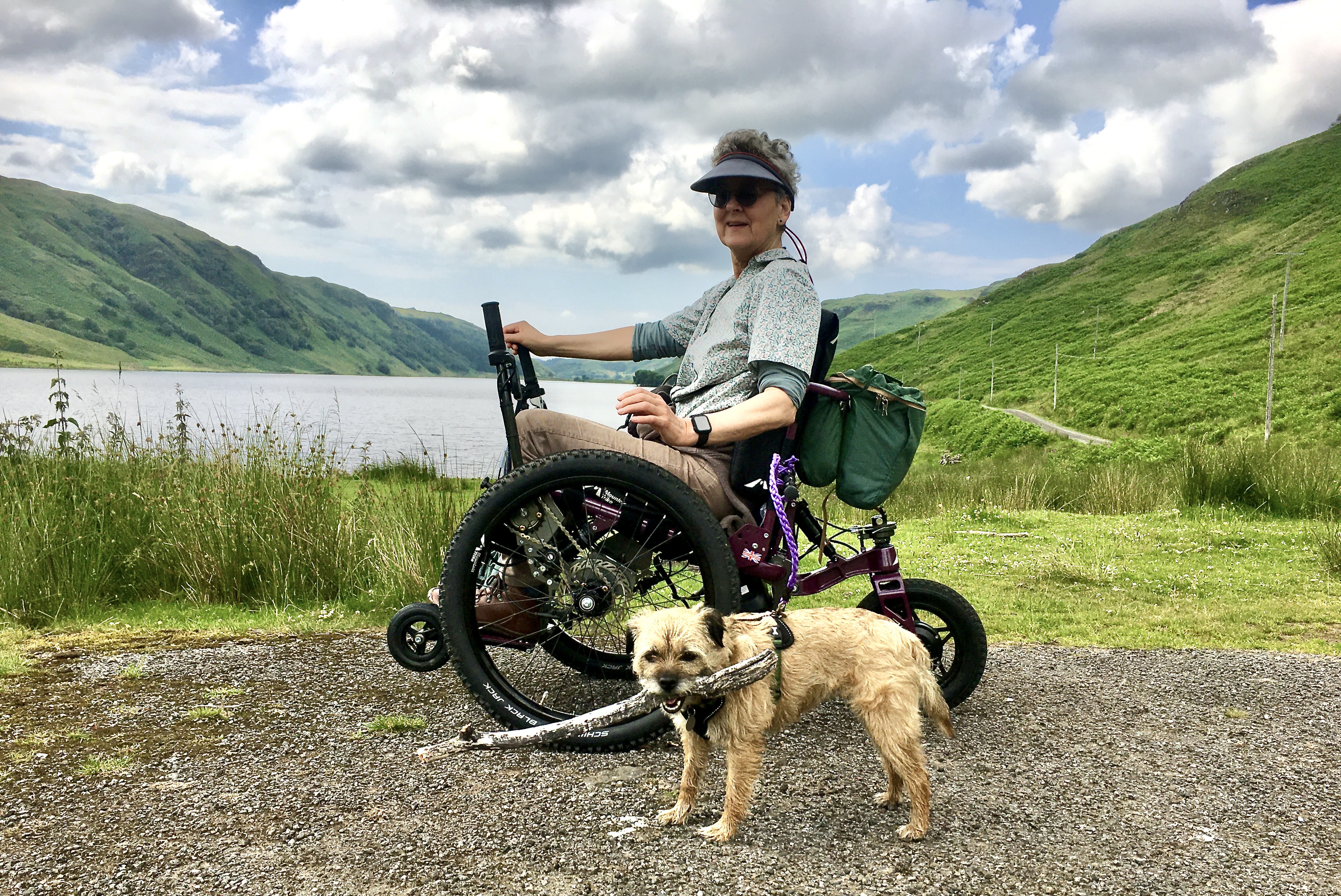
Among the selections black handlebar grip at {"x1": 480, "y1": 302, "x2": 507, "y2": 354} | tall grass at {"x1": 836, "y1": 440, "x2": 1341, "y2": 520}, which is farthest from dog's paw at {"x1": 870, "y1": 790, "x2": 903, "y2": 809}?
tall grass at {"x1": 836, "y1": 440, "x2": 1341, "y2": 520}

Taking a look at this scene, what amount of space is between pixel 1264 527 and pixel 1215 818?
341 inches

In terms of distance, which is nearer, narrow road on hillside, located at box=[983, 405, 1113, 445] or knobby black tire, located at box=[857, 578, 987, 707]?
knobby black tire, located at box=[857, 578, 987, 707]

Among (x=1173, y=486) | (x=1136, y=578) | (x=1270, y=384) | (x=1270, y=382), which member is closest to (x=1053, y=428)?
(x=1270, y=384)

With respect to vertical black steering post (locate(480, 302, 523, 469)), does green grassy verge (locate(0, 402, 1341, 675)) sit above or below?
below

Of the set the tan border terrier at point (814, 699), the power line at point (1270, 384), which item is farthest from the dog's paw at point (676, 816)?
the power line at point (1270, 384)

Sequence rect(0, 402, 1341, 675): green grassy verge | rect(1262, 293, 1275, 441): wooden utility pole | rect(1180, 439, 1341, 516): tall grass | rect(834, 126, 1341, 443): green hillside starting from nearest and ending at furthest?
rect(0, 402, 1341, 675): green grassy verge
rect(1180, 439, 1341, 516): tall grass
rect(1262, 293, 1275, 441): wooden utility pole
rect(834, 126, 1341, 443): green hillside

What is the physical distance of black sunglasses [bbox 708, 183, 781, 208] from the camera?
381 centimetres

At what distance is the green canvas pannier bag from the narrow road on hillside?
47386 mm

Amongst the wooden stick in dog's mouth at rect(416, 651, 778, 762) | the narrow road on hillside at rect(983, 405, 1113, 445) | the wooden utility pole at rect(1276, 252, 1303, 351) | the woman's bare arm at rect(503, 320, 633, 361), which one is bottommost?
the narrow road on hillside at rect(983, 405, 1113, 445)

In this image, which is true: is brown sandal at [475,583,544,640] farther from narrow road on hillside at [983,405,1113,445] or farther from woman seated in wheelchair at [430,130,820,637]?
narrow road on hillside at [983,405,1113,445]

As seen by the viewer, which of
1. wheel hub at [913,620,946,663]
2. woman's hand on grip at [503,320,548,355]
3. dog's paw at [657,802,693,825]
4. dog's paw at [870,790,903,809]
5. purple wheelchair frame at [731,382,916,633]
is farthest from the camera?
woman's hand on grip at [503,320,548,355]

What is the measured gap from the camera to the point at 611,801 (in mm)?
2867

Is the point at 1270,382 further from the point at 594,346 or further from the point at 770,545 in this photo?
the point at 770,545

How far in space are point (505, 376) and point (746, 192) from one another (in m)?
1.41
